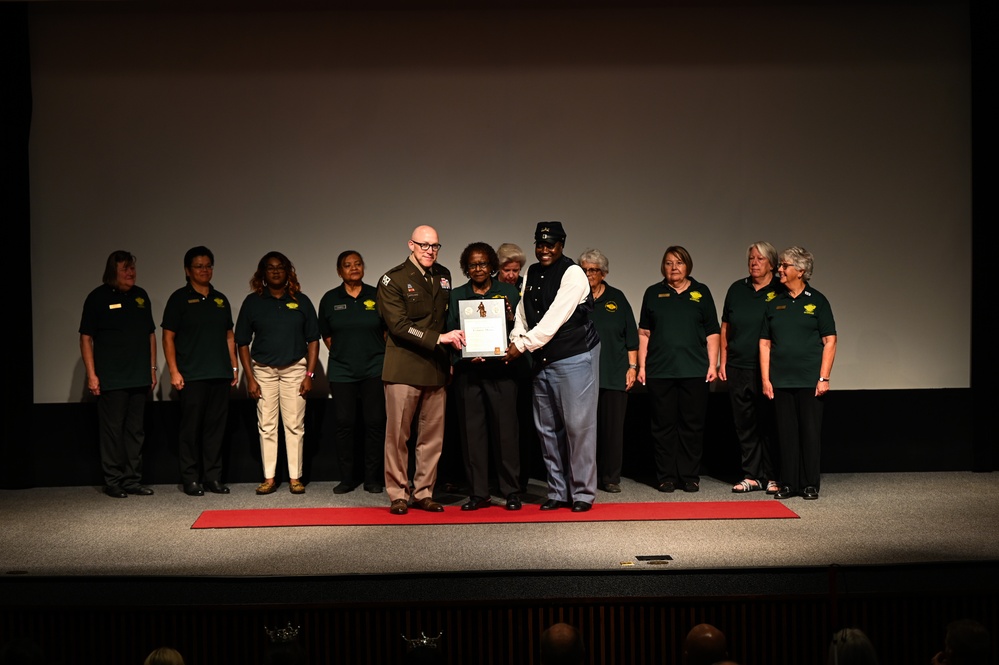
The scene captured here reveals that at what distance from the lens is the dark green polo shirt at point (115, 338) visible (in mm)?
6141

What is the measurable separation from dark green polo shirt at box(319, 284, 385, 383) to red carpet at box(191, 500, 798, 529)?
0.88m

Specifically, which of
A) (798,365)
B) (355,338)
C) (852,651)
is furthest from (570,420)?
(852,651)

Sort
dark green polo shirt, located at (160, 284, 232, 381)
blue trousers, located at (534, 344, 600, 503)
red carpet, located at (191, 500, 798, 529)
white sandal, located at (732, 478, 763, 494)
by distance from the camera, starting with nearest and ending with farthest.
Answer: red carpet, located at (191, 500, 798, 529), blue trousers, located at (534, 344, 600, 503), white sandal, located at (732, 478, 763, 494), dark green polo shirt, located at (160, 284, 232, 381)

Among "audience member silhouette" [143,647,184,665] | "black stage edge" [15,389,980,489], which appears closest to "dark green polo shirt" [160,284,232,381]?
"black stage edge" [15,389,980,489]

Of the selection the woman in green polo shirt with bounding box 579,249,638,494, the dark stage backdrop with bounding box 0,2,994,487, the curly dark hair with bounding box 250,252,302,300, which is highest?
the dark stage backdrop with bounding box 0,2,994,487

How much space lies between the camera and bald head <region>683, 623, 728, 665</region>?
2.18m

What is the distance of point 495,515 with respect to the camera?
5.43m

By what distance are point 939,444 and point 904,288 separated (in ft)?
3.55

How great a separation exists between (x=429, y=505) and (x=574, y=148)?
9.00 ft

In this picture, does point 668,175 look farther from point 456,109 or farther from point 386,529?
point 386,529

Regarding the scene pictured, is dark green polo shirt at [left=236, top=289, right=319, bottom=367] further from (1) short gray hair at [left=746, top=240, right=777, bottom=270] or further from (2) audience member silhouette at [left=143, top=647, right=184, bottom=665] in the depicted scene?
(2) audience member silhouette at [left=143, top=647, right=184, bottom=665]

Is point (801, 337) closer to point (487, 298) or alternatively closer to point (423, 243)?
point (487, 298)

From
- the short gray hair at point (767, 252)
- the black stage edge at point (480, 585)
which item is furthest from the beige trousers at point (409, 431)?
the short gray hair at point (767, 252)

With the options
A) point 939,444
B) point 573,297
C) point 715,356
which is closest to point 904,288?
point 939,444
